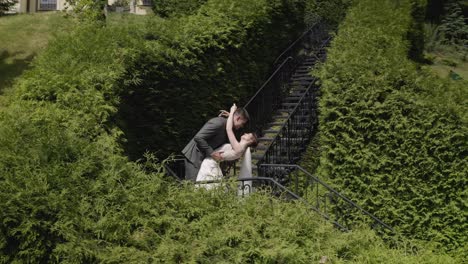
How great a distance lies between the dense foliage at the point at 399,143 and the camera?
914 centimetres

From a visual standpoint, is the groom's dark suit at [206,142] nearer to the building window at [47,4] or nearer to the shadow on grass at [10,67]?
the shadow on grass at [10,67]

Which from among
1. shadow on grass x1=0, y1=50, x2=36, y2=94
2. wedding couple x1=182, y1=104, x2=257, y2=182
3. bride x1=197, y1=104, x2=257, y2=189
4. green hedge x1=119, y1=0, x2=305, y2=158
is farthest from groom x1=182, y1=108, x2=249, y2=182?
shadow on grass x1=0, y1=50, x2=36, y2=94

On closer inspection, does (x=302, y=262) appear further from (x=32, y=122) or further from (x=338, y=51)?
(x=338, y=51)

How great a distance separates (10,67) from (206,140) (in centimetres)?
1129

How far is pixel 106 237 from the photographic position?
17.4 feet

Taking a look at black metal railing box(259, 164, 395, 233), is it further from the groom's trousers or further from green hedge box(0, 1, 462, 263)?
green hedge box(0, 1, 462, 263)

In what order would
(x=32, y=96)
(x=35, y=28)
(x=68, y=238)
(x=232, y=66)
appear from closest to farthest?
(x=68, y=238), (x=32, y=96), (x=232, y=66), (x=35, y=28)

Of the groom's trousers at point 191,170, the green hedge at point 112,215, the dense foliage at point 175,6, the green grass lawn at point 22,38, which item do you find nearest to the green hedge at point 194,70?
the groom's trousers at point 191,170

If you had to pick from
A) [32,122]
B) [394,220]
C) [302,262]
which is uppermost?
[32,122]

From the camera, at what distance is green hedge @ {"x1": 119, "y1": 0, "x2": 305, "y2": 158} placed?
9.98 m

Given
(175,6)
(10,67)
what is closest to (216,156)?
(10,67)

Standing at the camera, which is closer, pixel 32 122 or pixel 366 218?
pixel 32 122

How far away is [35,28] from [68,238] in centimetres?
1830

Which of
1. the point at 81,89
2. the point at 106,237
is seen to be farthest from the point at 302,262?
the point at 81,89
